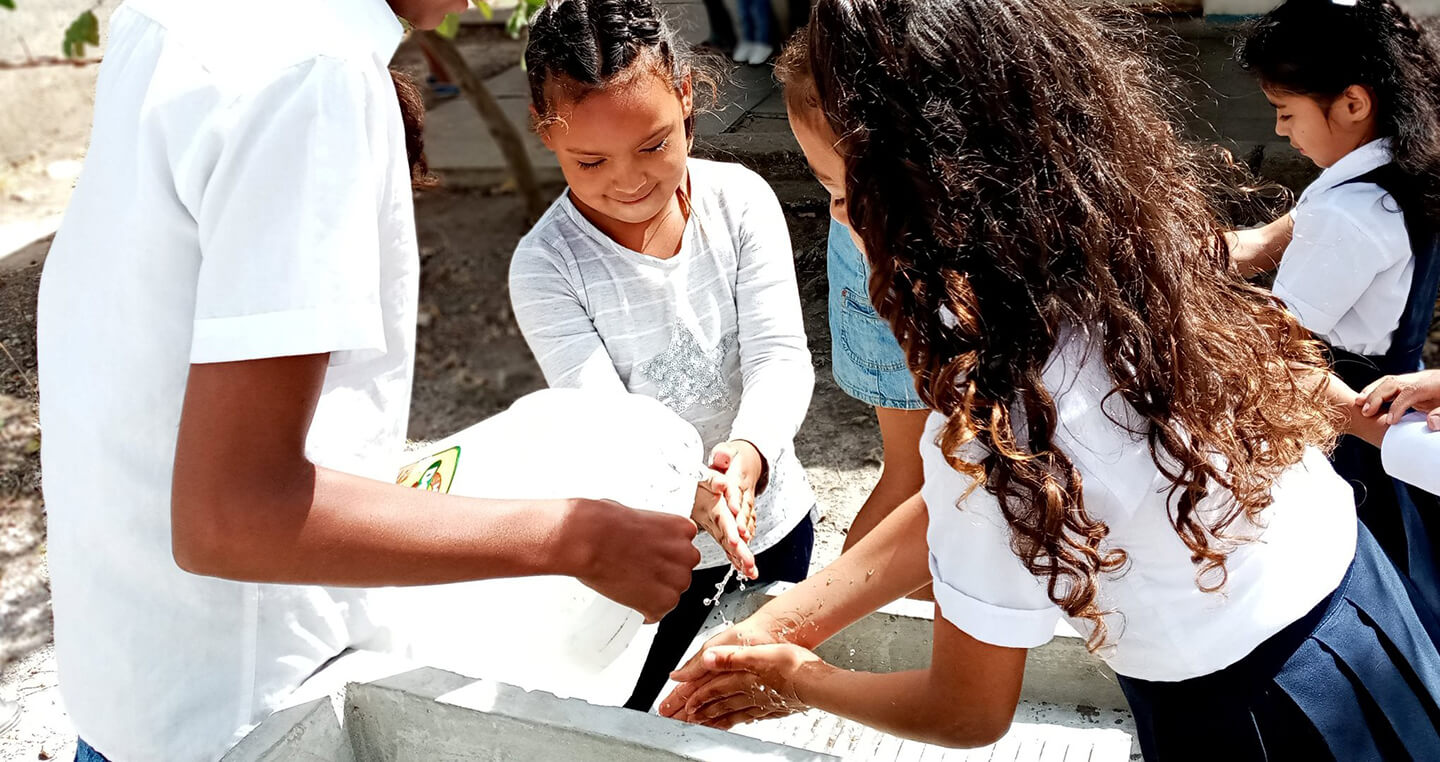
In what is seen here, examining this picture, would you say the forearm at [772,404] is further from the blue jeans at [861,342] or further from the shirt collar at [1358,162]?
the shirt collar at [1358,162]

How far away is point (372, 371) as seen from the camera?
1.13 metres

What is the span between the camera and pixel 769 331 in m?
1.99

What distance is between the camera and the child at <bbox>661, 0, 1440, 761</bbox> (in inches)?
45.5

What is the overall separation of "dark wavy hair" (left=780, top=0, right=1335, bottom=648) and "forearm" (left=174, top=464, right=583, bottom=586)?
16.0 inches

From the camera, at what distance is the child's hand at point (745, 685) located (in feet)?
4.74

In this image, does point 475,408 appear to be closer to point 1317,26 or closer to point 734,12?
point 734,12

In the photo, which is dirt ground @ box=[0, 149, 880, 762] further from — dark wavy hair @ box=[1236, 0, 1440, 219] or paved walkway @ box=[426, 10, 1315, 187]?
dark wavy hair @ box=[1236, 0, 1440, 219]

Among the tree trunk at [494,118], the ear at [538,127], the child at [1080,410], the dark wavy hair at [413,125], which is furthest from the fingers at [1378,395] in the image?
the tree trunk at [494,118]

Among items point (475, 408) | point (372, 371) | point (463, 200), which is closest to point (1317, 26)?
point (372, 371)

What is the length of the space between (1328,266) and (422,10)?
172 cm

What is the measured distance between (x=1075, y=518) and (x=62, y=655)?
3.33 feet

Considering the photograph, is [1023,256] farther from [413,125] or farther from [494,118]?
[494,118]

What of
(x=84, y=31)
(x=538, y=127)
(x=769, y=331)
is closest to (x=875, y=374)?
(x=769, y=331)

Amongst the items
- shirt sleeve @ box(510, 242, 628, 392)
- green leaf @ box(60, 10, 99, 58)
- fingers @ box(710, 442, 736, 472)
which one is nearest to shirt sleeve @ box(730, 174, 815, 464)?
fingers @ box(710, 442, 736, 472)
